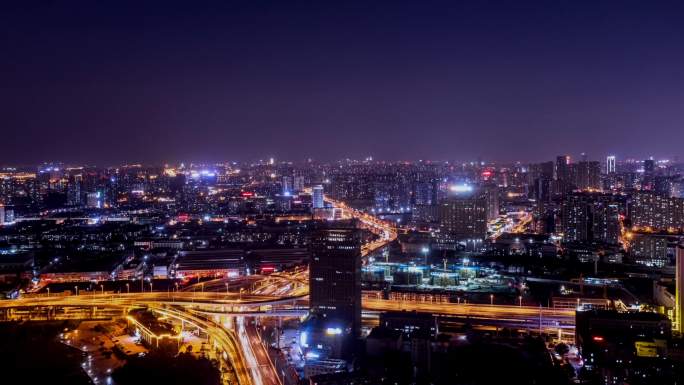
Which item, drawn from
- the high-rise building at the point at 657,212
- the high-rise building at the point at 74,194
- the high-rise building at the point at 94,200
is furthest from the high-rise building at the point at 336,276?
the high-rise building at the point at 74,194

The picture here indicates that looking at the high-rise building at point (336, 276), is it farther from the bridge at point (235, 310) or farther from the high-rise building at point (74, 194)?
the high-rise building at point (74, 194)

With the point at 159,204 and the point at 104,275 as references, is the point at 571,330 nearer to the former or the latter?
the point at 104,275

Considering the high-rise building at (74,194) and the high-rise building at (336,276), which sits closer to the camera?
the high-rise building at (336,276)

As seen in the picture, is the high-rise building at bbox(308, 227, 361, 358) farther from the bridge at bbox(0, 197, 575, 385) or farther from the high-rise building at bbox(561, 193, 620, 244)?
the high-rise building at bbox(561, 193, 620, 244)

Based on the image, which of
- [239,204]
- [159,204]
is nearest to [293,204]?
[239,204]

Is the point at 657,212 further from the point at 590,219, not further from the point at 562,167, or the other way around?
the point at 562,167

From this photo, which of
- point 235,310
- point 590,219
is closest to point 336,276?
point 235,310

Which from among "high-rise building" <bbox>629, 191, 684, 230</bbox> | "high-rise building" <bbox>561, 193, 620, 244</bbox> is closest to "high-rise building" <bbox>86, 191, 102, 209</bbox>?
"high-rise building" <bbox>561, 193, 620, 244</bbox>

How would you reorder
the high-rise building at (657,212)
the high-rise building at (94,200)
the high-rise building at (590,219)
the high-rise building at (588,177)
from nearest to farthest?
the high-rise building at (590,219), the high-rise building at (657,212), the high-rise building at (588,177), the high-rise building at (94,200)
